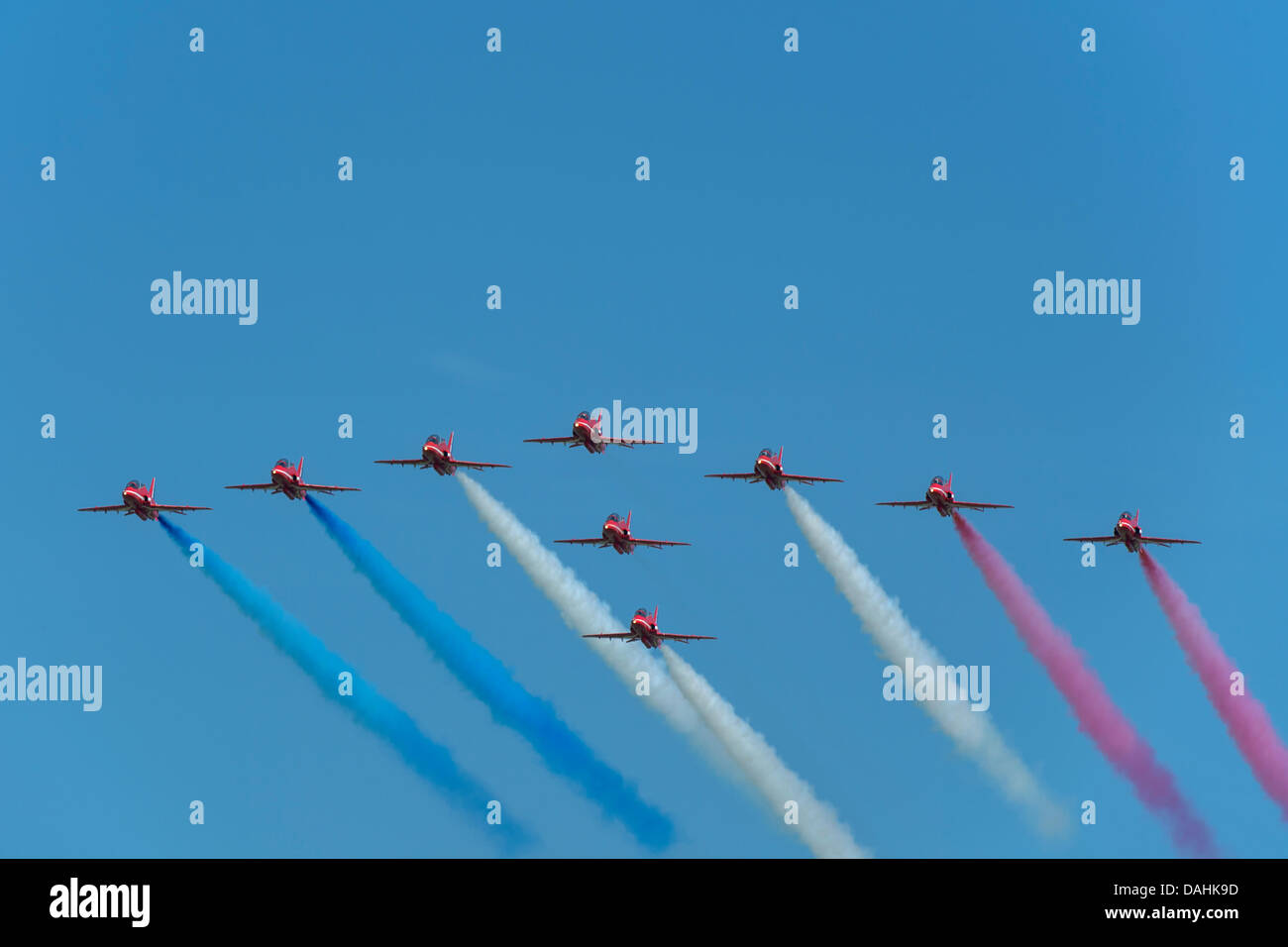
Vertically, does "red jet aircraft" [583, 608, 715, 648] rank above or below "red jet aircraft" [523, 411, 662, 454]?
below

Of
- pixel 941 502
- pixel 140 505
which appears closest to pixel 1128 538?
pixel 941 502

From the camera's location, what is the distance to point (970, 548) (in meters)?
173

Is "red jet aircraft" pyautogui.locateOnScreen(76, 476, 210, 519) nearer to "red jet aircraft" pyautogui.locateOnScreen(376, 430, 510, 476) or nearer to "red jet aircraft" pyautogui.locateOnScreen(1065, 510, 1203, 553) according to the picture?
"red jet aircraft" pyautogui.locateOnScreen(376, 430, 510, 476)

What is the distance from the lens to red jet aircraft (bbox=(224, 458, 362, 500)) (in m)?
158

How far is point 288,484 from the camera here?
15825 centimetres

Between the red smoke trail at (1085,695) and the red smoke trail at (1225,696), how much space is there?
5.72m

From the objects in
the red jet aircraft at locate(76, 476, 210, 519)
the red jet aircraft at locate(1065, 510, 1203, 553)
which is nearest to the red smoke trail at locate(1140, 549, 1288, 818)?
the red jet aircraft at locate(1065, 510, 1203, 553)

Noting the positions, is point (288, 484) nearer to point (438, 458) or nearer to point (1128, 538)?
point (438, 458)

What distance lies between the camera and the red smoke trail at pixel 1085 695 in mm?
166375

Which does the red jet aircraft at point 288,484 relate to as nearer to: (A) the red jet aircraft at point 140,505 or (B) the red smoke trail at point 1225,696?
(A) the red jet aircraft at point 140,505

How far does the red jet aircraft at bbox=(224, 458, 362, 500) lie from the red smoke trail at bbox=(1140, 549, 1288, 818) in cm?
5750
